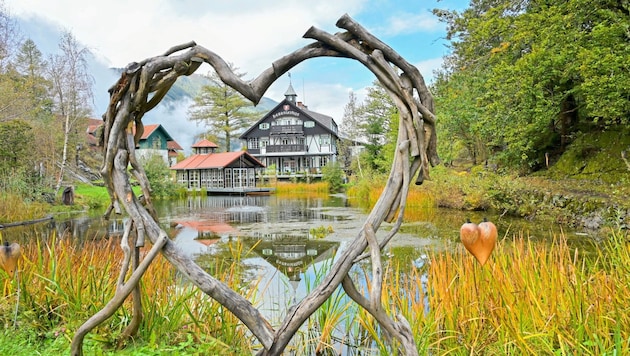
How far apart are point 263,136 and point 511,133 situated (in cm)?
2316

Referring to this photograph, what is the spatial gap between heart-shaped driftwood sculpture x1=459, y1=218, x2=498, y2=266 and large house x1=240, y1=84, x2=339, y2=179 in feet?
89.0

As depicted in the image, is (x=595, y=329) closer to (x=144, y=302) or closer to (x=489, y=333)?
(x=489, y=333)

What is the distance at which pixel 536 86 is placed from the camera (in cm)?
822

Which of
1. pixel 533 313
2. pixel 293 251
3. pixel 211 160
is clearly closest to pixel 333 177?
pixel 211 160

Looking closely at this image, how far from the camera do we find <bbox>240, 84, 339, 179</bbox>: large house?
95.8 feet

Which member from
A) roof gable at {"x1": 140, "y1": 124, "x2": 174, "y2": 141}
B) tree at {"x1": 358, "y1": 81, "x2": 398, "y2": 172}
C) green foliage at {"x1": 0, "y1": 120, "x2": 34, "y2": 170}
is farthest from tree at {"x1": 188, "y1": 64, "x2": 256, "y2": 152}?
green foliage at {"x1": 0, "y1": 120, "x2": 34, "y2": 170}

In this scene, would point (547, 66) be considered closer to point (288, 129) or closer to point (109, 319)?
point (109, 319)

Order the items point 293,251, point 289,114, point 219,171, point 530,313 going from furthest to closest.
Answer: point 289,114, point 219,171, point 293,251, point 530,313

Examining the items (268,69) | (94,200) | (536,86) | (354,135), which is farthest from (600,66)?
(354,135)

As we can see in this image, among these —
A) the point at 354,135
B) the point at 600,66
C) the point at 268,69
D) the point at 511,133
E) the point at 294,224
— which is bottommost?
the point at 294,224

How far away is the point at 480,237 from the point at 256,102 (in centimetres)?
98

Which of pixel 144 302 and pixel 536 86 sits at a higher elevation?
pixel 536 86

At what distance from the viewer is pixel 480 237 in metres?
1.43

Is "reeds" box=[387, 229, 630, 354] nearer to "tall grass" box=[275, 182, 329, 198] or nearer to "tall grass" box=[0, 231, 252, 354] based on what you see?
"tall grass" box=[0, 231, 252, 354]
